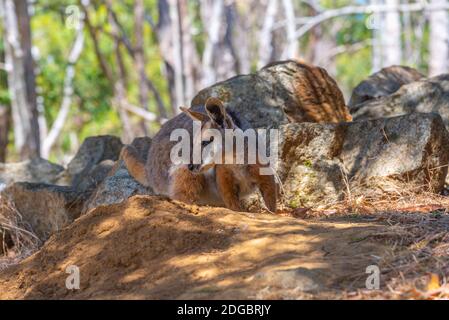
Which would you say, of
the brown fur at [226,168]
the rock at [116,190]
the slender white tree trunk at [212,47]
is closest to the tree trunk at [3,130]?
the slender white tree trunk at [212,47]

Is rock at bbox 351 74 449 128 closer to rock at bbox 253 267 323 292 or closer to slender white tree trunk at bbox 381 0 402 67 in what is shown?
rock at bbox 253 267 323 292

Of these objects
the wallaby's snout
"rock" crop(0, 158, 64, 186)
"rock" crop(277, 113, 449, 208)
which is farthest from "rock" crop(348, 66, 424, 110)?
"rock" crop(0, 158, 64, 186)

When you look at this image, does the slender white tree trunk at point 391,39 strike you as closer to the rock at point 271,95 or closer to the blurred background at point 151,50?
the blurred background at point 151,50

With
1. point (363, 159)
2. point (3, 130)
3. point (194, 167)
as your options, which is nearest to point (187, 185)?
point (194, 167)

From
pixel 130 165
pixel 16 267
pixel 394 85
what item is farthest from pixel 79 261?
pixel 394 85

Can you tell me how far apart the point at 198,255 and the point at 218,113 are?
2.01m

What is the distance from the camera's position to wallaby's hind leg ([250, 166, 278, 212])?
6.60 meters

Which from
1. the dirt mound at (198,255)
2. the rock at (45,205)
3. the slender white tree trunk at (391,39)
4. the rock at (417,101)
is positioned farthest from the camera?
the slender white tree trunk at (391,39)

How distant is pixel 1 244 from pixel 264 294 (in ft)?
16.2

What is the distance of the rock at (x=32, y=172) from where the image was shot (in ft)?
35.2

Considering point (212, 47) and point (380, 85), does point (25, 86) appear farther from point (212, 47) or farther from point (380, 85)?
point (380, 85)

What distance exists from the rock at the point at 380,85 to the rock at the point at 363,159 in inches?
94.1

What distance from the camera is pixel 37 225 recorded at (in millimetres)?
8422
